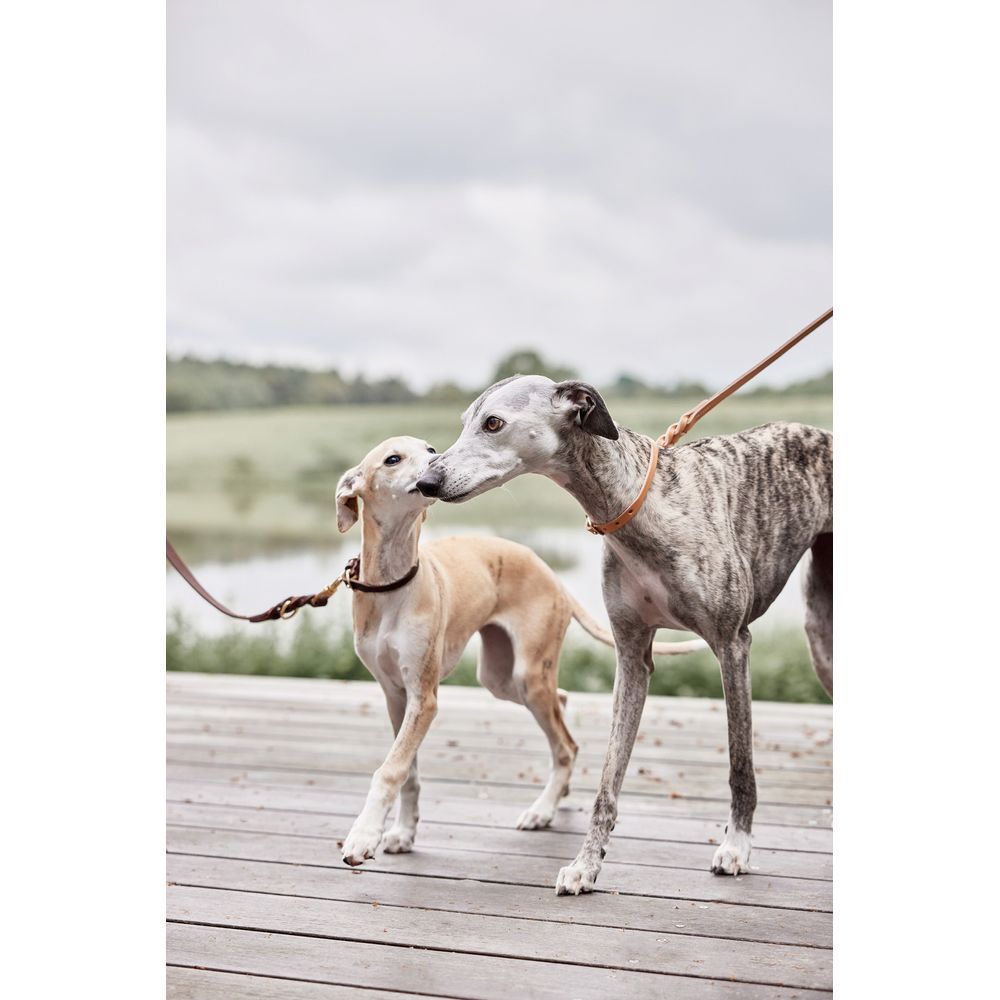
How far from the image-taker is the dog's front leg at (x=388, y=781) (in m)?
2.14

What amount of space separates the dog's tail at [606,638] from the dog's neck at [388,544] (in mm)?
729

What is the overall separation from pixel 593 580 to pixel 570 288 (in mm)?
1846

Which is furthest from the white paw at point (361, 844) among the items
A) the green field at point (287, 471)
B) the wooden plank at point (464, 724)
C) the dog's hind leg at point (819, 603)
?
the green field at point (287, 471)

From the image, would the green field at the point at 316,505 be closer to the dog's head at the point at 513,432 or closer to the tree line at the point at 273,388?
the tree line at the point at 273,388

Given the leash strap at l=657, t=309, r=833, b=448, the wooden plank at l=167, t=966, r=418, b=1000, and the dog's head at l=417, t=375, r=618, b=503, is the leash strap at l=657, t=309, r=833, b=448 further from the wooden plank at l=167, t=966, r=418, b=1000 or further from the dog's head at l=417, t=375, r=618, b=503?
the wooden plank at l=167, t=966, r=418, b=1000

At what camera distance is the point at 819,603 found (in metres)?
3.05
